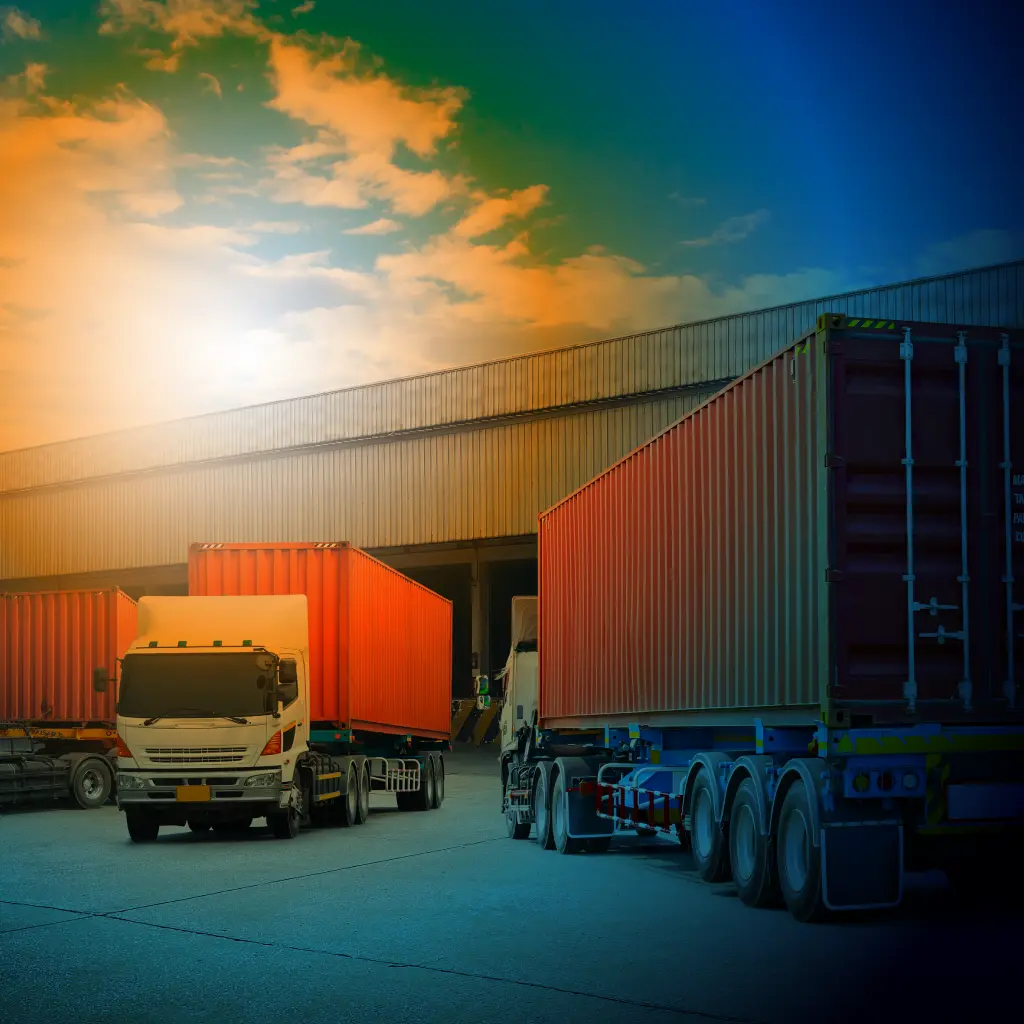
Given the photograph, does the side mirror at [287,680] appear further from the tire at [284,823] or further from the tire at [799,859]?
the tire at [799,859]

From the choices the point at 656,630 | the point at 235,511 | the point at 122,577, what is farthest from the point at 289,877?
the point at 122,577

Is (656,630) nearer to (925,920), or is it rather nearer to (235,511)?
(925,920)

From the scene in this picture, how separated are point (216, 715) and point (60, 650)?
11175 mm

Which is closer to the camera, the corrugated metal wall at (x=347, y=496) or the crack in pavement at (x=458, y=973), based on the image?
the crack in pavement at (x=458, y=973)

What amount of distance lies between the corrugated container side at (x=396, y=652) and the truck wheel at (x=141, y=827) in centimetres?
346

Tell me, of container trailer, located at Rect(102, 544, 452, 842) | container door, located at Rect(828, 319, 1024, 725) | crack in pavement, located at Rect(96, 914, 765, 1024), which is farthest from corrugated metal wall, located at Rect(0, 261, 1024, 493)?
crack in pavement, located at Rect(96, 914, 765, 1024)

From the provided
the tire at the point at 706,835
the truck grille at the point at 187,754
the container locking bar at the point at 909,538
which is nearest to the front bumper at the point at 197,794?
the truck grille at the point at 187,754

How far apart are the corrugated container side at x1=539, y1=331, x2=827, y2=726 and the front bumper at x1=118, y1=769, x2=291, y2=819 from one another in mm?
3891

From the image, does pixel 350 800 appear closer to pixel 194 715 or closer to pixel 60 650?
pixel 194 715

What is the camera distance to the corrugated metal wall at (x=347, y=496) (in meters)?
42.5

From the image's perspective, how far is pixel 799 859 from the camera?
34.6 ft

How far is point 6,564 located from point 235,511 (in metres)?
14.3

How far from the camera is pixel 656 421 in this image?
4038 centimetres

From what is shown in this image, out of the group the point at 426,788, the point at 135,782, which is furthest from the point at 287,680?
the point at 426,788
